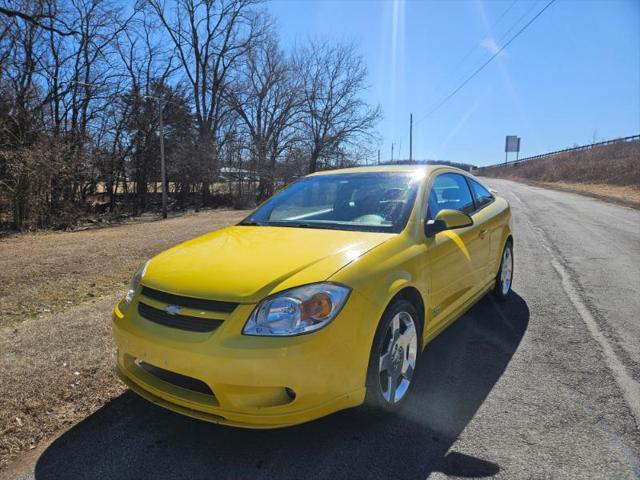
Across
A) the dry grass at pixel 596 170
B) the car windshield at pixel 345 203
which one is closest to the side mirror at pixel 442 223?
the car windshield at pixel 345 203

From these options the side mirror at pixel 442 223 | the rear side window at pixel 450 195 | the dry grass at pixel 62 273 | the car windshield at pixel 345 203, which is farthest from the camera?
the dry grass at pixel 62 273

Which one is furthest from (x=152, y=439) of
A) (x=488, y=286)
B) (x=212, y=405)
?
(x=488, y=286)

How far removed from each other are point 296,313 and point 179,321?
2.23 feet

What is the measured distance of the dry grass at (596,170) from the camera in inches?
1253

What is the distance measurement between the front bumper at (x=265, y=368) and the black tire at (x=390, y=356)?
0.09 m

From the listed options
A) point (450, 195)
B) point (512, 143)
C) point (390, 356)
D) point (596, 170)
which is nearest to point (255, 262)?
point (390, 356)

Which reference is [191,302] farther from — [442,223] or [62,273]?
[62,273]

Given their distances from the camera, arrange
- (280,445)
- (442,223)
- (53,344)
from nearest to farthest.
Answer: (280,445) → (442,223) → (53,344)

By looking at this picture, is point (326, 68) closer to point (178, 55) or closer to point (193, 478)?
point (178, 55)

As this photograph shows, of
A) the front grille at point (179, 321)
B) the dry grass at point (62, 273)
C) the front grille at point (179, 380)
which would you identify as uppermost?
the front grille at point (179, 321)

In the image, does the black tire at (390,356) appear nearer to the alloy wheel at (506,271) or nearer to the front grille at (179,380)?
the front grille at (179,380)

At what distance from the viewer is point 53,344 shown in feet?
12.7

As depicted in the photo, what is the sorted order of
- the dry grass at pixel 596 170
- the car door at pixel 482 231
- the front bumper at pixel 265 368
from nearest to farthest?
the front bumper at pixel 265 368, the car door at pixel 482 231, the dry grass at pixel 596 170

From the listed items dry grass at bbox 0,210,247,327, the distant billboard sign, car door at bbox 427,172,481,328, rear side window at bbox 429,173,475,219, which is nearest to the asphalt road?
car door at bbox 427,172,481,328
